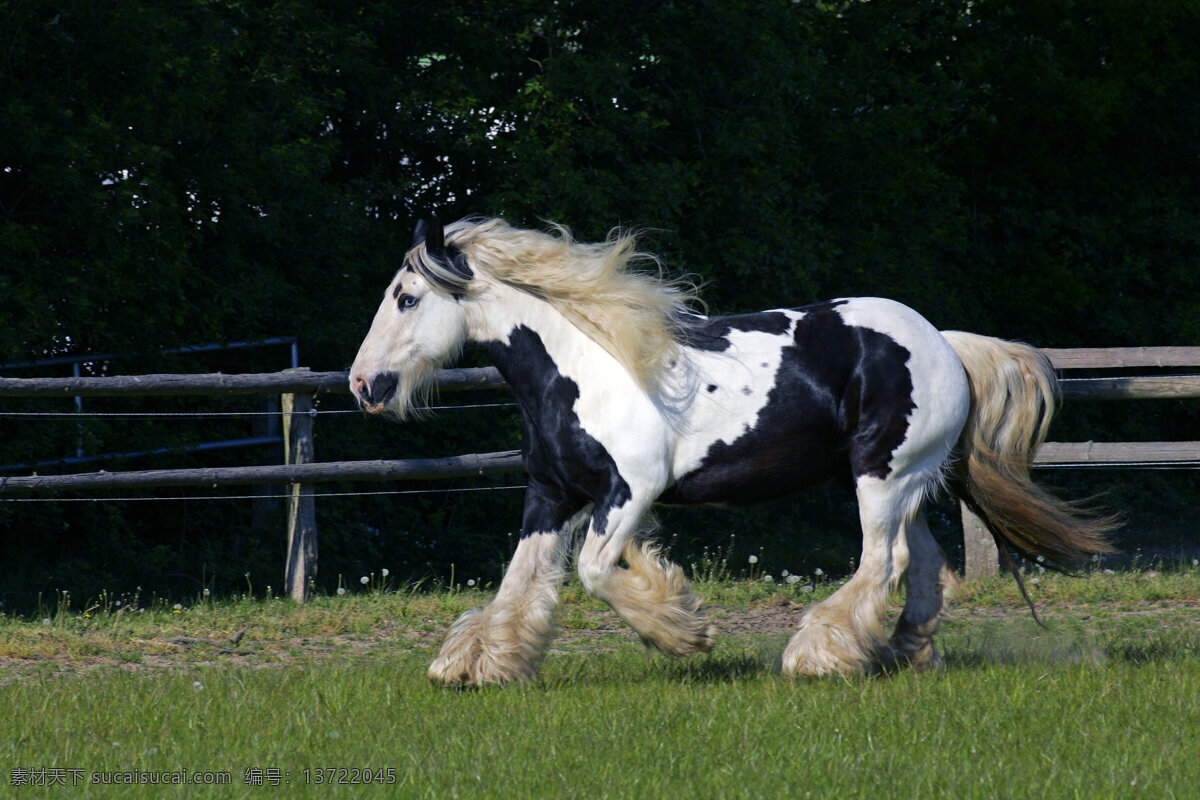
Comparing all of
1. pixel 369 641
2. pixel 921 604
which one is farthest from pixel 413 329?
pixel 921 604

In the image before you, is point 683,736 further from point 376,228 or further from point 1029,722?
point 376,228

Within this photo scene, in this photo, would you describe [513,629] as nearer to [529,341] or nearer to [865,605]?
[529,341]

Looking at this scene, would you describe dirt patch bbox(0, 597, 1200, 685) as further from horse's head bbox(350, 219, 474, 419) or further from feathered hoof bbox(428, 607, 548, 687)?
horse's head bbox(350, 219, 474, 419)

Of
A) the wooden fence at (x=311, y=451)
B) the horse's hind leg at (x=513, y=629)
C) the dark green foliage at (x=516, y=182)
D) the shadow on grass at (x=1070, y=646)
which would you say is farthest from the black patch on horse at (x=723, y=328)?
the dark green foliage at (x=516, y=182)

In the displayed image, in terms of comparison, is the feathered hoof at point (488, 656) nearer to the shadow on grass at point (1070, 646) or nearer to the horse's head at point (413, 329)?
the horse's head at point (413, 329)

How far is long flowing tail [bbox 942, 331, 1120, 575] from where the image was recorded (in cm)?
560

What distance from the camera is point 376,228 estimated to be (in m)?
11.4

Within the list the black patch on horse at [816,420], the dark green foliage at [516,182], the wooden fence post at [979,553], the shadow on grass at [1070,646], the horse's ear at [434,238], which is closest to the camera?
the black patch on horse at [816,420]

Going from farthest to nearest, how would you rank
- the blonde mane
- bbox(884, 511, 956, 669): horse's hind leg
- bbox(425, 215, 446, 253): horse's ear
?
bbox(884, 511, 956, 669): horse's hind leg → bbox(425, 215, 446, 253): horse's ear → the blonde mane

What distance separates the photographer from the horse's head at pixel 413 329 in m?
5.27

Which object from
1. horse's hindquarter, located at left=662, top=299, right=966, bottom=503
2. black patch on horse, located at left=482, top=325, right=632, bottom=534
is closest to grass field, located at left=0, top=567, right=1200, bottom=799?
black patch on horse, located at left=482, top=325, right=632, bottom=534

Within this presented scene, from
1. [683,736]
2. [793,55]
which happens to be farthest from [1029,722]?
[793,55]

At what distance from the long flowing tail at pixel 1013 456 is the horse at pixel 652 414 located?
0.17m

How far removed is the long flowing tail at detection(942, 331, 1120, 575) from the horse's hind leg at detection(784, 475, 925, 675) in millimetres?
481
